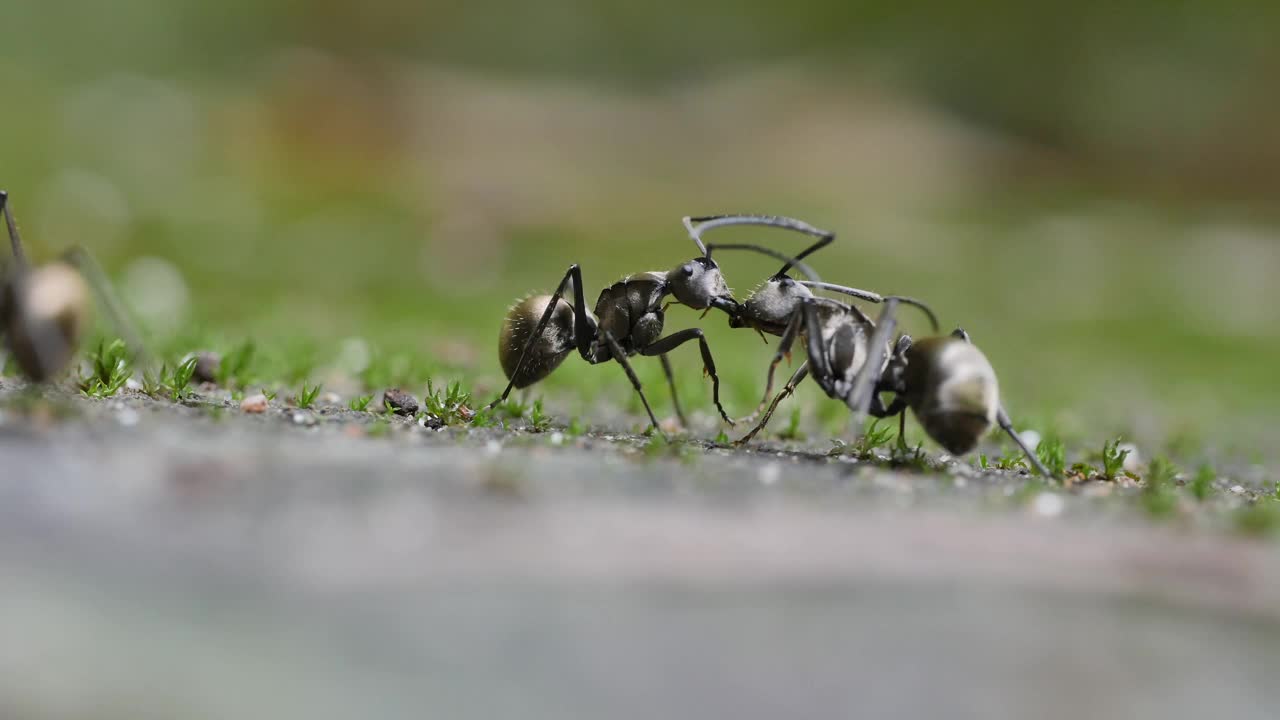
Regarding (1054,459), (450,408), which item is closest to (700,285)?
(450,408)

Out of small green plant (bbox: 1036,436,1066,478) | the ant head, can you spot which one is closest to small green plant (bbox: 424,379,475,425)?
the ant head

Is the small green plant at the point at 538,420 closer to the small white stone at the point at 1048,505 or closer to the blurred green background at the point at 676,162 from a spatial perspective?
the small white stone at the point at 1048,505

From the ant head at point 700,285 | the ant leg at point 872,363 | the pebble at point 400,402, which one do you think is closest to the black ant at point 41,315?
the pebble at point 400,402

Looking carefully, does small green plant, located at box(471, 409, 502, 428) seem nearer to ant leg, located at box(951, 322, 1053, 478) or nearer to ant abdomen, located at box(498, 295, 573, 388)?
ant abdomen, located at box(498, 295, 573, 388)

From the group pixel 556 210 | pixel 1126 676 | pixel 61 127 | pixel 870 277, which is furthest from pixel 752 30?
pixel 1126 676

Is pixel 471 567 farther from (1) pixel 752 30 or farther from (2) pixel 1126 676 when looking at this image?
(1) pixel 752 30

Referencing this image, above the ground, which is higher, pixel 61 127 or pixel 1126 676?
pixel 61 127

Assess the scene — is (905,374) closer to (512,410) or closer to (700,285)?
(700,285)
